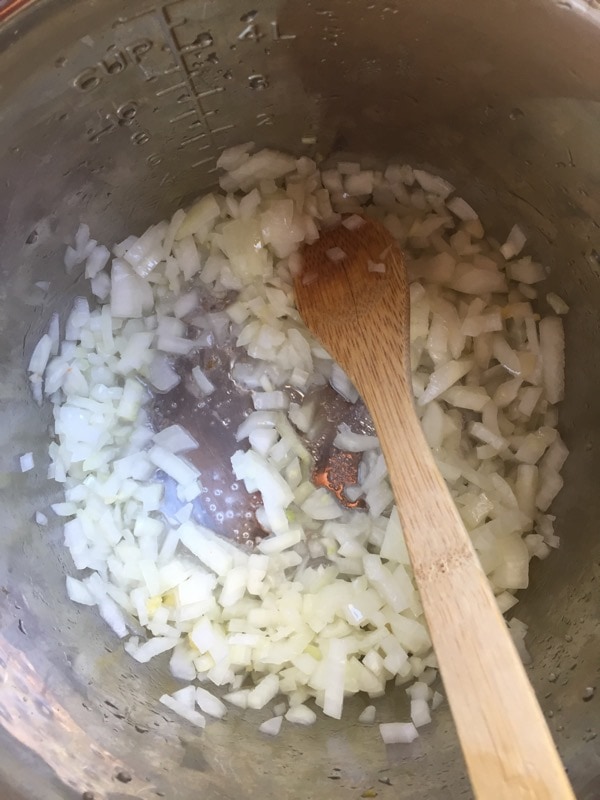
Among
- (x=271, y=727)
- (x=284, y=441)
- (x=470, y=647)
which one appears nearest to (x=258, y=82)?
(x=284, y=441)

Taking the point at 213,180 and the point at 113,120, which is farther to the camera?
the point at 213,180

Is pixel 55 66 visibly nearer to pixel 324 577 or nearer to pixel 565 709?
pixel 324 577

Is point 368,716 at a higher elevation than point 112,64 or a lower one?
lower

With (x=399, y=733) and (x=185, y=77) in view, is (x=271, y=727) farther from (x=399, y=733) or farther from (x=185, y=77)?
(x=185, y=77)

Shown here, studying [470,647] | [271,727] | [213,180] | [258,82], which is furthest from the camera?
[213,180]

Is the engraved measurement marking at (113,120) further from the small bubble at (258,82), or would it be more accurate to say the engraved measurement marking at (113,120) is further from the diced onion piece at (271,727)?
the diced onion piece at (271,727)

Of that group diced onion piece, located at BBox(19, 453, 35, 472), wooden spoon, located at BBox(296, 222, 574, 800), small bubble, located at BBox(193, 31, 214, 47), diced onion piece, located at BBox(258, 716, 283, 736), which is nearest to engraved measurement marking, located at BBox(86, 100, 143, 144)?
small bubble, located at BBox(193, 31, 214, 47)

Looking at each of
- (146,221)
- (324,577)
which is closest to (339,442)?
(324,577)
